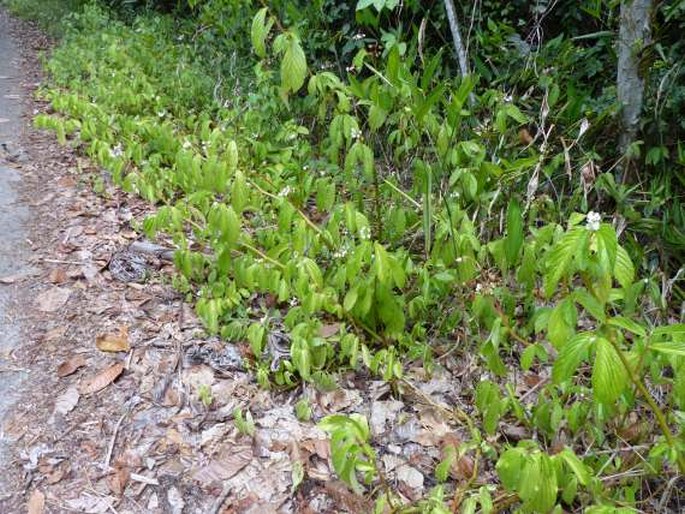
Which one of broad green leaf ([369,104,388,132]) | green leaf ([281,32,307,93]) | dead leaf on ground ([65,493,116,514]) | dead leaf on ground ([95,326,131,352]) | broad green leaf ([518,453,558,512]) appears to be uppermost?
green leaf ([281,32,307,93])

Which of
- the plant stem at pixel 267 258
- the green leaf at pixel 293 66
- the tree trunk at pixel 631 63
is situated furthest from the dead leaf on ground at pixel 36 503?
the tree trunk at pixel 631 63

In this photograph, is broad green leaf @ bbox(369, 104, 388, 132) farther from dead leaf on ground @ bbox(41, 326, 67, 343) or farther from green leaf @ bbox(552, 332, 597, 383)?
dead leaf on ground @ bbox(41, 326, 67, 343)

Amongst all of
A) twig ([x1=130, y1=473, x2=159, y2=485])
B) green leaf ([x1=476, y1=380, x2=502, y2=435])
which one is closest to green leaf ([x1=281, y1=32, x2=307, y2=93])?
green leaf ([x1=476, y1=380, x2=502, y2=435])

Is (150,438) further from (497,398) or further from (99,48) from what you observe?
(99,48)

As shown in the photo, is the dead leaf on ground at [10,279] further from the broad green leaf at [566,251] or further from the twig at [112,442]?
the broad green leaf at [566,251]

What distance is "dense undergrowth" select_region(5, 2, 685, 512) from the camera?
157 centimetres

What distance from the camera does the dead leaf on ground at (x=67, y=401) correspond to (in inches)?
89.0

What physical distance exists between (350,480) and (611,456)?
84 cm

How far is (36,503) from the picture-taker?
195cm

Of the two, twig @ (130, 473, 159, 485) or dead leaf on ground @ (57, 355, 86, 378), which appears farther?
dead leaf on ground @ (57, 355, 86, 378)

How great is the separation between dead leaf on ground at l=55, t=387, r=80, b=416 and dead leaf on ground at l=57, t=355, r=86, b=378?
0.31 feet

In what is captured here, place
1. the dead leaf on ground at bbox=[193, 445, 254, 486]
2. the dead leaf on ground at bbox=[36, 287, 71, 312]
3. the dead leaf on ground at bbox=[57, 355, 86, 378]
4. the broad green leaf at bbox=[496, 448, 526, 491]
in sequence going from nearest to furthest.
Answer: the broad green leaf at bbox=[496, 448, 526, 491], the dead leaf on ground at bbox=[193, 445, 254, 486], the dead leaf on ground at bbox=[57, 355, 86, 378], the dead leaf on ground at bbox=[36, 287, 71, 312]

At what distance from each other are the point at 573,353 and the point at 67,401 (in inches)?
70.0

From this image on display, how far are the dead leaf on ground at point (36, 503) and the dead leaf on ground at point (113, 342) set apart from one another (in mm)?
661
